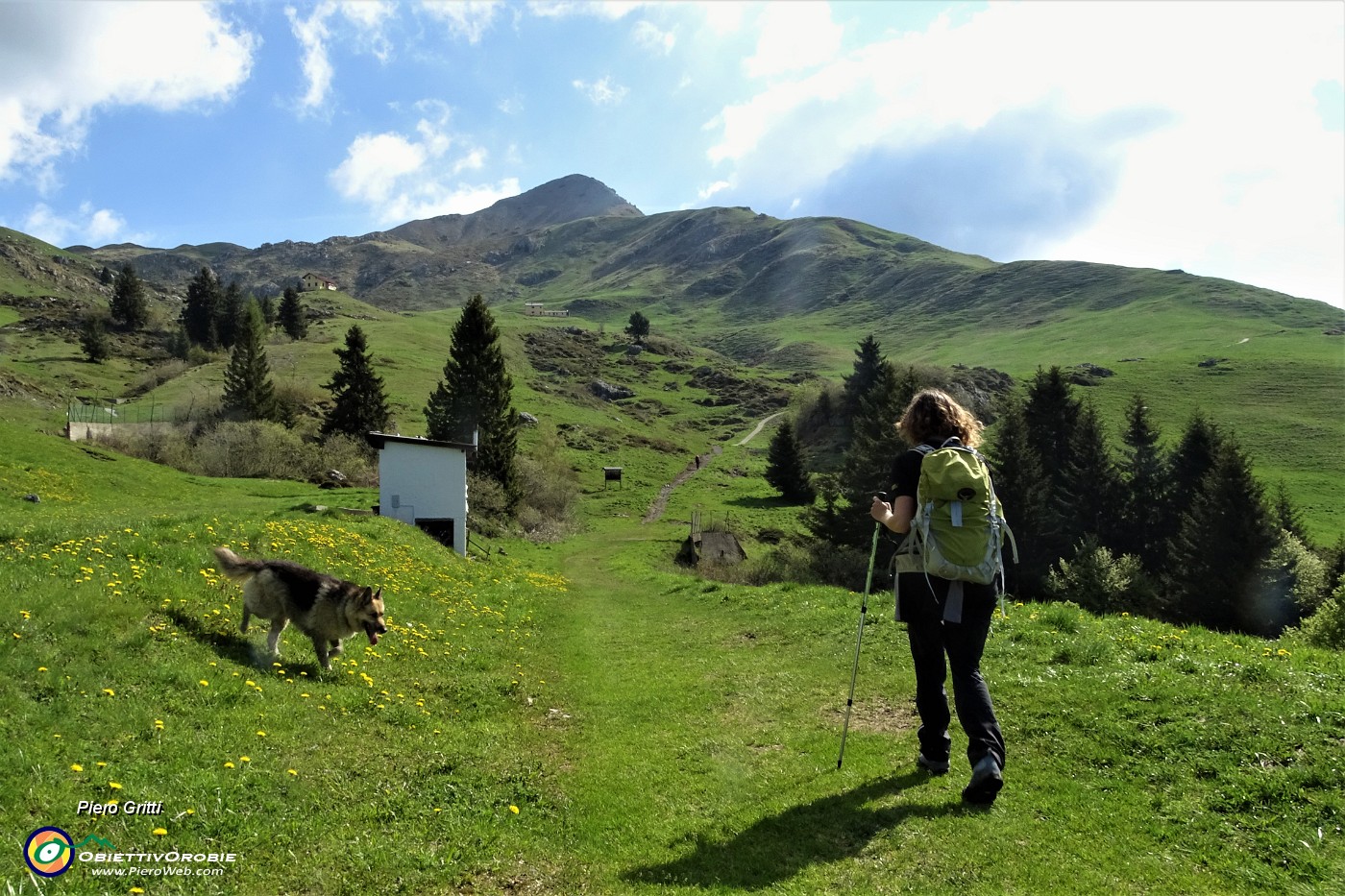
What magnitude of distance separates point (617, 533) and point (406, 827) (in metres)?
48.7

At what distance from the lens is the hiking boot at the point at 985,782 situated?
6.32 m

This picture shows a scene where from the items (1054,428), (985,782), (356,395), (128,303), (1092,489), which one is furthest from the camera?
(128,303)

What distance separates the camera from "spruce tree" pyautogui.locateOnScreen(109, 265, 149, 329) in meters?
124

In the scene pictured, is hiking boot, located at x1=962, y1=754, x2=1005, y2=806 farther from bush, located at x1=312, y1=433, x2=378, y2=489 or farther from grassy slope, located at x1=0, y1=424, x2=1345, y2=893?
bush, located at x1=312, y1=433, x2=378, y2=489

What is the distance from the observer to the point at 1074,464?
58.0 m

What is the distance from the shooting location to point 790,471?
74250 millimetres

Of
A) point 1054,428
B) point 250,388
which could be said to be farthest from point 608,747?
point 250,388

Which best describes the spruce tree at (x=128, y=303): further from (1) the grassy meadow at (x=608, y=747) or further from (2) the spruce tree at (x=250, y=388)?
(1) the grassy meadow at (x=608, y=747)

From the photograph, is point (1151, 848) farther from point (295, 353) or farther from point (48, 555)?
point (295, 353)

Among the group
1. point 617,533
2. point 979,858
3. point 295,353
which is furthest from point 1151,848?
point 295,353

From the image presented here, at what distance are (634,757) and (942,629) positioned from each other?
4.17m

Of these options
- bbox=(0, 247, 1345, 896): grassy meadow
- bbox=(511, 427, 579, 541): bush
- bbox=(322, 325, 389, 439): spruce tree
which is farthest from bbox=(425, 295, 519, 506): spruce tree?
bbox=(0, 247, 1345, 896): grassy meadow

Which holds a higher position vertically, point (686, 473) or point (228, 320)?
point (228, 320)

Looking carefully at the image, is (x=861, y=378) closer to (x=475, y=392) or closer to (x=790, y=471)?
(x=790, y=471)
